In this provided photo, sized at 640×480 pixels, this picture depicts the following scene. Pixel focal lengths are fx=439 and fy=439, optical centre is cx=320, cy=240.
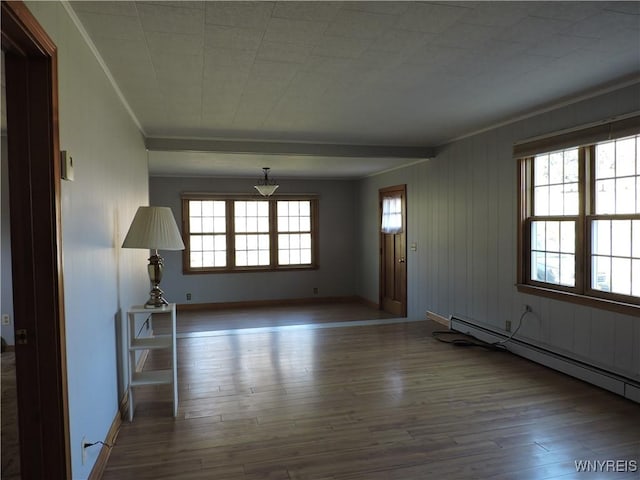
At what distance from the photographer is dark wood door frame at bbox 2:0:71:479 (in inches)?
68.0

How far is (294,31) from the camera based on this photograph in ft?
7.92

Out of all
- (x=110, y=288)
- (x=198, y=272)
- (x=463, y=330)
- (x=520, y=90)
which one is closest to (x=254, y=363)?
(x=110, y=288)

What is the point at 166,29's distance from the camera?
2.36 m

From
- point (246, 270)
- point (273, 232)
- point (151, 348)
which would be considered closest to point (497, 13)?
point (151, 348)

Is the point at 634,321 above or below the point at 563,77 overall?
below

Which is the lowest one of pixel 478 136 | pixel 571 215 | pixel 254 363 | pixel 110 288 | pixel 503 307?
pixel 254 363

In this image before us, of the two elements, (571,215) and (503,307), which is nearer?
(571,215)

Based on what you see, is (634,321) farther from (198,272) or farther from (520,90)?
(198,272)

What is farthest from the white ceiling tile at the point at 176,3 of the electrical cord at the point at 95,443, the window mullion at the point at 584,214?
the window mullion at the point at 584,214

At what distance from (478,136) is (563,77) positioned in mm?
1850

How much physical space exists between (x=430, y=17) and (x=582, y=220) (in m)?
2.54

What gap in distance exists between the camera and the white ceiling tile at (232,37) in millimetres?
2381

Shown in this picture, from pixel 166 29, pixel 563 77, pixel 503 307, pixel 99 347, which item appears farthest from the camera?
pixel 503 307

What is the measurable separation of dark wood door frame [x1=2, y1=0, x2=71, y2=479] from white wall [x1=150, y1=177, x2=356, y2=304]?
6576mm
